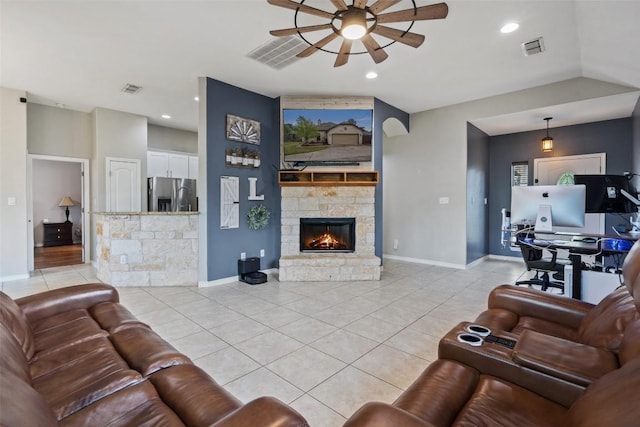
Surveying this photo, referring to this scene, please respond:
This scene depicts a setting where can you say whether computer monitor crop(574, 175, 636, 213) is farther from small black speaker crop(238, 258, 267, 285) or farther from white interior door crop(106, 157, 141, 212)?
white interior door crop(106, 157, 141, 212)

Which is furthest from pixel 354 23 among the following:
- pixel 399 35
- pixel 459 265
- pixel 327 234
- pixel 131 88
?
pixel 459 265

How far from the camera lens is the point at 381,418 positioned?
0.80 meters

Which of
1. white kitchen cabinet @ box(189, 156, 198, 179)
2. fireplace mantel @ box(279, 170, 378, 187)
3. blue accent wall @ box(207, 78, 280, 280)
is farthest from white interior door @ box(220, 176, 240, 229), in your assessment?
white kitchen cabinet @ box(189, 156, 198, 179)

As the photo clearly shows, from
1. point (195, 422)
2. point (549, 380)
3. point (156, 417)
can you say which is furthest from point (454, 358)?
point (156, 417)

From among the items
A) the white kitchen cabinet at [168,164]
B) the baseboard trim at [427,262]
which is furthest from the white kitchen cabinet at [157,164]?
the baseboard trim at [427,262]

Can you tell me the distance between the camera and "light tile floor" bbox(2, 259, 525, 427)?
6.49 feet

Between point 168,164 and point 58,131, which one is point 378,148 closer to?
point 168,164

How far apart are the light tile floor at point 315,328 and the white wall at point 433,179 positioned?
93 cm

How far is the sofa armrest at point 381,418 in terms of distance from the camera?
79cm

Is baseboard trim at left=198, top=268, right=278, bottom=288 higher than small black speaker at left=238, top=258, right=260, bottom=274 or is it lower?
lower

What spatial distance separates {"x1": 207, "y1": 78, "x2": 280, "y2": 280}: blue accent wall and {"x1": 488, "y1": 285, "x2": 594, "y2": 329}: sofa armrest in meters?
3.55

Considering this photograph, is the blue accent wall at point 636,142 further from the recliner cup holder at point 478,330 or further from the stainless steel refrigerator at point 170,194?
the stainless steel refrigerator at point 170,194

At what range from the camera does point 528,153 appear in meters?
5.88

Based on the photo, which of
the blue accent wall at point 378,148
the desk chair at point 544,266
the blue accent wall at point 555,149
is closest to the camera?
the desk chair at point 544,266
